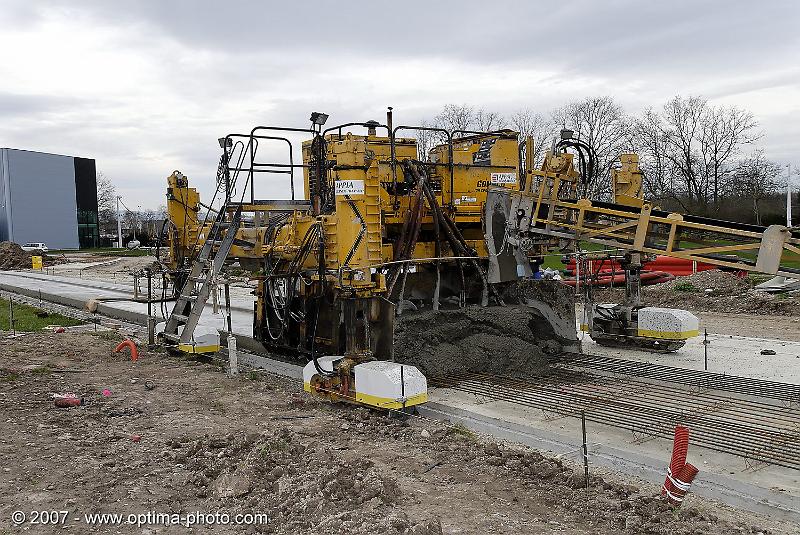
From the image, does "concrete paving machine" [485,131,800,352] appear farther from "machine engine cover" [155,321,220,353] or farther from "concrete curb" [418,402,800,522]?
"machine engine cover" [155,321,220,353]

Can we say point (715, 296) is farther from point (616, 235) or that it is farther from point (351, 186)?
Answer: point (351, 186)

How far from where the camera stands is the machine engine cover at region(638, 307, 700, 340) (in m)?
10.8

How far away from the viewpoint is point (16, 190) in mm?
63750

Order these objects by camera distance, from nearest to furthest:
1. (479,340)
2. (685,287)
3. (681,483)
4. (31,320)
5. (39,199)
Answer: (681,483) → (479,340) → (31,320) → (685,287) → (39,199)

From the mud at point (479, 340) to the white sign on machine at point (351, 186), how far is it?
1.84m

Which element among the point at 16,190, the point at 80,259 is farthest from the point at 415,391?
the point at 16,190

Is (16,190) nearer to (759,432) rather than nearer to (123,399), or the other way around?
(123,399)

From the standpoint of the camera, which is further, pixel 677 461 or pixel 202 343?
pixel 202 343

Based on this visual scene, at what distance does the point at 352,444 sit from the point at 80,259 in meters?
49.3

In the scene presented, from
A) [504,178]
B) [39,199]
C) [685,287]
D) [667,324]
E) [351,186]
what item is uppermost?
[39,199]

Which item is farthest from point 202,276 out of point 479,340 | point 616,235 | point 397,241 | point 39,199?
point 39,199

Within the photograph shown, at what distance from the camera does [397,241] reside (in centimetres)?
994

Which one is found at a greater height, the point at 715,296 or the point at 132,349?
the point at 132,349

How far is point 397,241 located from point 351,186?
1.70 meters
